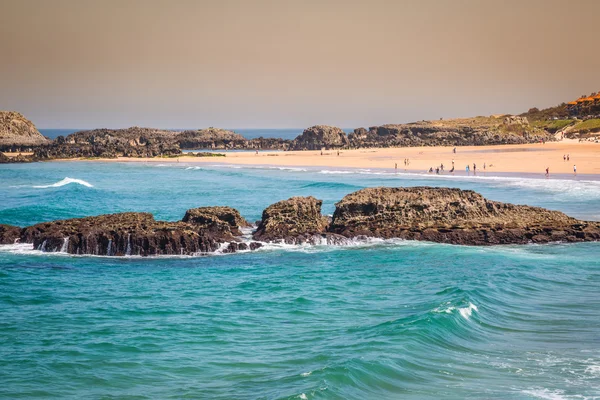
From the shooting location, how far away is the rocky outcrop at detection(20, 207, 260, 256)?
21.4 meters

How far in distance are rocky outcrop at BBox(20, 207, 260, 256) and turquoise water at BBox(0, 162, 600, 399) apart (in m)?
0.68

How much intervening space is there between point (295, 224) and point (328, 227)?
1.45m

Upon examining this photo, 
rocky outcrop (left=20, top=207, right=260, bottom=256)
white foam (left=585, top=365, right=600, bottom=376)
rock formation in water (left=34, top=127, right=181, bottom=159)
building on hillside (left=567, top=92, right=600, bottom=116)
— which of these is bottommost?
white foam (left=585, top=365, right=600, bottom=376)

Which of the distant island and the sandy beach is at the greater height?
the distant island

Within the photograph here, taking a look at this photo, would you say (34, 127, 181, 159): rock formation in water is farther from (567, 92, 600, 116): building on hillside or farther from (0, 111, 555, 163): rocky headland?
(567, 92, 600, 116): building on hillside

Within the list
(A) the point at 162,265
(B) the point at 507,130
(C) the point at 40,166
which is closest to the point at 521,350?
(A) the point at 162,265

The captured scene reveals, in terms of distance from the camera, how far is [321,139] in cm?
10462

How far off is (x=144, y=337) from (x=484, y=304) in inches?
318

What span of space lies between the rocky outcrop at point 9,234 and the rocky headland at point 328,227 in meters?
0.03

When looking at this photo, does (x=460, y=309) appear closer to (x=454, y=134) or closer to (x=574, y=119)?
(x=454, y=134)

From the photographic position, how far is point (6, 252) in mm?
21281

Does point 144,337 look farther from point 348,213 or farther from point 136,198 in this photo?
point 136,198

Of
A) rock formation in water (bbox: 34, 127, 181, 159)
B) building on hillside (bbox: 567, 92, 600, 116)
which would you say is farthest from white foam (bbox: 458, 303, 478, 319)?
building on hillside (bbox: 567, 92, 600, 116)

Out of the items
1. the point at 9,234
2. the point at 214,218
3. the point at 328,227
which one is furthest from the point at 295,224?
the point at 9,234
